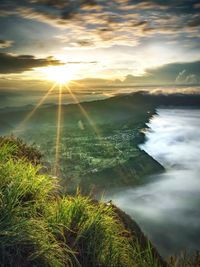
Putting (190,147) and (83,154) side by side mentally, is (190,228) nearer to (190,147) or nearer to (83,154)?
(83,154)

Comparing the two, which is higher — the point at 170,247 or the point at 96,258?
the point at 96,258

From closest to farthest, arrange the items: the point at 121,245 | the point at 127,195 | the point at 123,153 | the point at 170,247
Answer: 1. the point at 121,245
2. the point at 170,247
3. the point at 127,195
4. the point at 123,153

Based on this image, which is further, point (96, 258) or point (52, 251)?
point (96, 258)

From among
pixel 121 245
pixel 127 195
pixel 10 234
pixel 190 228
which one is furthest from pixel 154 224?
pixel 10 234

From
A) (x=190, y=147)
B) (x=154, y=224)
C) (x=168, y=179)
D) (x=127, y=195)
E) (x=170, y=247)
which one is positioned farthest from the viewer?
(x=190, y=147)

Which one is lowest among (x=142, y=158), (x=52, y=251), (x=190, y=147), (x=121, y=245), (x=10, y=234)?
(x=190, y=147)
